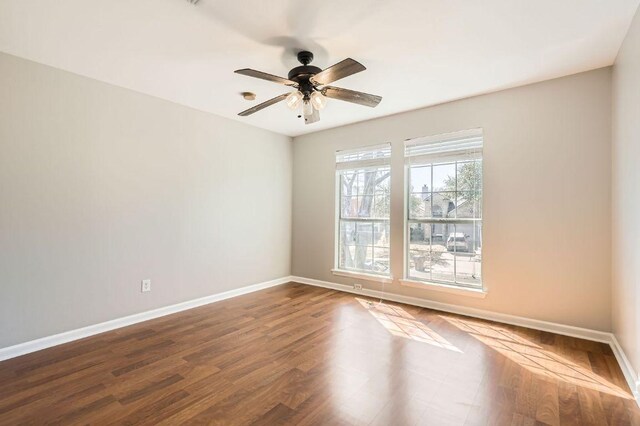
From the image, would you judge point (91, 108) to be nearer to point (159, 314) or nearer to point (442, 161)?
point (159, 314)

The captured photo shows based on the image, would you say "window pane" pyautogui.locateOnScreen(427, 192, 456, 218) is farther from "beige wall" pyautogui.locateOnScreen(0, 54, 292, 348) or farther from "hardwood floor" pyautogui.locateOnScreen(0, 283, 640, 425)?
"beige wall" pyautogui.locateOnScreen(0, 54, 292, 348)

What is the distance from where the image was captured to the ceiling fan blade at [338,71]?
6.65ft

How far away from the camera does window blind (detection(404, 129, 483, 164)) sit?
348 cm

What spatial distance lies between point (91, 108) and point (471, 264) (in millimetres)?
4404

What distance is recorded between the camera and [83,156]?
2918 millimetres

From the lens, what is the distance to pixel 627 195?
2229 mm

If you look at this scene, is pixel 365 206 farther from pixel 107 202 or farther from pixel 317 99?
pixel 107 202

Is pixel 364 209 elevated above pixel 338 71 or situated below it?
below

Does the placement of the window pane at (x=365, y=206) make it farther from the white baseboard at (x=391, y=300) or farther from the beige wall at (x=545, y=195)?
the beige wall at (x=545, y=195)

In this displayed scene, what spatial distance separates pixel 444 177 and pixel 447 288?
4.44 ft

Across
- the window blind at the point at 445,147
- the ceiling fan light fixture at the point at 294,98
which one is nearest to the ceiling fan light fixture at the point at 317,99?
the ceiling fan light fixture at the point at 294,98

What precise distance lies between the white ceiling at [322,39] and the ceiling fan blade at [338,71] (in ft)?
1.00

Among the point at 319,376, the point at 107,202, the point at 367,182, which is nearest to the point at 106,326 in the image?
the point at 107,202

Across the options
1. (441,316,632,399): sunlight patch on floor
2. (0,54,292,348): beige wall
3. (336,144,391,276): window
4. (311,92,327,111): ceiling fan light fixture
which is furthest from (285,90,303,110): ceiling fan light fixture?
(441,316,632,399): sunlight patch on floor
